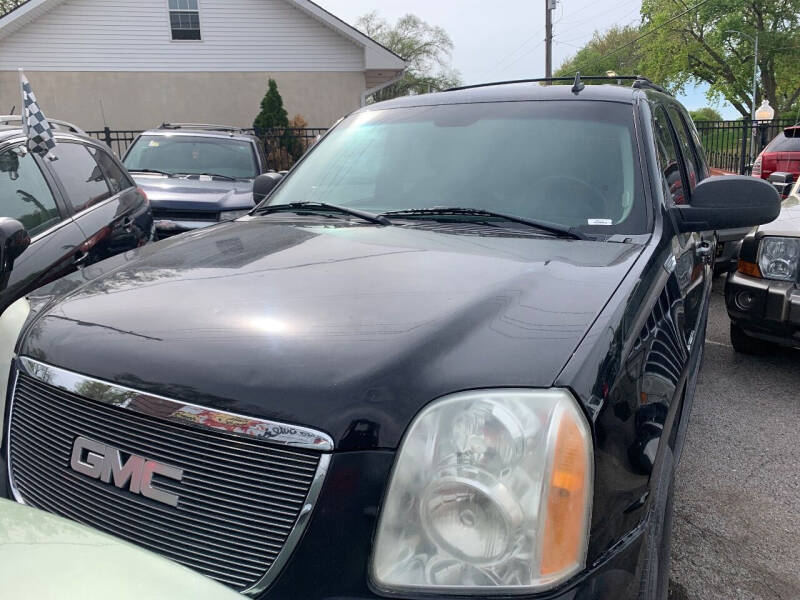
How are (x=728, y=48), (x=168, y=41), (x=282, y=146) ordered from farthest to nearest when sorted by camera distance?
1. (x=728, y=48)
2. (x=168, y=41)
3. (x=282, y=146)

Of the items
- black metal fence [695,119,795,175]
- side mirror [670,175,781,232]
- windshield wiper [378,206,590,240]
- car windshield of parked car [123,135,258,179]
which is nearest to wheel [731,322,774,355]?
side mirror [670,175,781,232]

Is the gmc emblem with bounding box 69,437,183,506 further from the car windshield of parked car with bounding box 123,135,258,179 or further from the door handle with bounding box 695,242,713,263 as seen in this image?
the car windshield of parked car with bounding box 123,135,258,179

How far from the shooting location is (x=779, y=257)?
4.34 meters

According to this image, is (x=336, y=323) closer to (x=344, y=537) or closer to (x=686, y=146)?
(x=344, y=537)

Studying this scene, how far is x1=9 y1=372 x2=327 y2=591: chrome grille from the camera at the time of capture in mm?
1321

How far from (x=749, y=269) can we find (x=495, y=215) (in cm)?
281

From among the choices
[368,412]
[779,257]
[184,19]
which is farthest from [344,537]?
[184,19]

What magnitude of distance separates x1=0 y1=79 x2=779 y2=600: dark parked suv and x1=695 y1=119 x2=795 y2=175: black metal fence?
17.0 metres

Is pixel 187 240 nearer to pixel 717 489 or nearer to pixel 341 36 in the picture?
pixel 717 489

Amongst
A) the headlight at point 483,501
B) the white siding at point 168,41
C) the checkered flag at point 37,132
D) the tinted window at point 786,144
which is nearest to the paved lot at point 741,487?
the headlight at point 483,501

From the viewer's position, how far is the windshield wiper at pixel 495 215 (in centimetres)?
234

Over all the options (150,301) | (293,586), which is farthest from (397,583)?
(150,301)

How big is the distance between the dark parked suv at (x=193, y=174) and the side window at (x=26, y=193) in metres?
3.36

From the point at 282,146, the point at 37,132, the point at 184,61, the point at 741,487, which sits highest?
the point at 184,61
